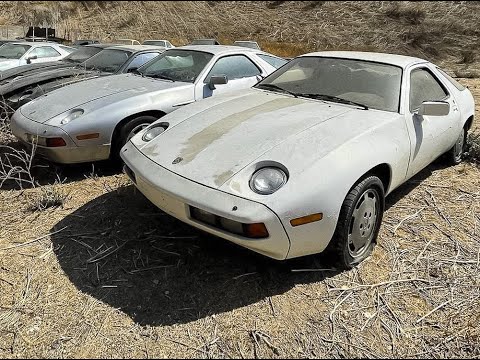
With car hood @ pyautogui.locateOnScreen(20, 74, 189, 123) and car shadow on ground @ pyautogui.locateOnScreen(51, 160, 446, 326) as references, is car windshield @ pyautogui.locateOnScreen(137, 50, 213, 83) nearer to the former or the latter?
car hood @ pyautogui.locateOnScreen(20, 74, 189, 123)

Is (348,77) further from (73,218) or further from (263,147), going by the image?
(73,218)

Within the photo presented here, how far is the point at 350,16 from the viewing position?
84.1ft

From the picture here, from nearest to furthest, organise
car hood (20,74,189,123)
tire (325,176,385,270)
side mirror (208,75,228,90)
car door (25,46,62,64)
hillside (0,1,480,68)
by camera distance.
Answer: tire (325,176,385,270)
car hood (20,74,189,123)
side mirror (208,75,228,90)
car door (25,46,62,64)
hillside (0,1,480,68)

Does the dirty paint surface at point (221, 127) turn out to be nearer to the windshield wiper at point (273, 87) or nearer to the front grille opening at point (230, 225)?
the windshield wiper at point (273, 87)

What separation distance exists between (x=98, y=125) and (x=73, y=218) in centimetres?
101

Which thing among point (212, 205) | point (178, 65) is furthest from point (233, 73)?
point (212, 205)

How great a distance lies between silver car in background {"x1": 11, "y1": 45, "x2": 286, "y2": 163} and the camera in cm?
397

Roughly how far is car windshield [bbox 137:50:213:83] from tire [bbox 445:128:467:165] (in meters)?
2.87

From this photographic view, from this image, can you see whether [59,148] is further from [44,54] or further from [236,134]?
[44,54]

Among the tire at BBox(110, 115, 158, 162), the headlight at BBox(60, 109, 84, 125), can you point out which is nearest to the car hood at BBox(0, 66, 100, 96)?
the headlight at BBox(60, 109, 84, 125)

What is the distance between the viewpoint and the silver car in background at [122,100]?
3.97m

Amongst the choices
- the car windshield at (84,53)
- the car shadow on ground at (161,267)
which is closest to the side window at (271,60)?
the car shadow on ground at (161,267)

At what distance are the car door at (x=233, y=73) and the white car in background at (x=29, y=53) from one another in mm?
6180

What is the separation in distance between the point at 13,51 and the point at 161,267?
9.31 metres
